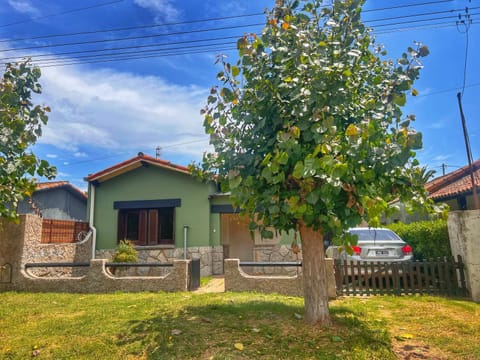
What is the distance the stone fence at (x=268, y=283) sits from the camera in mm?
7266

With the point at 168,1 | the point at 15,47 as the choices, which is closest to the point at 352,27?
the point at 168,1

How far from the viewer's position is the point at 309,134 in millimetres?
4125

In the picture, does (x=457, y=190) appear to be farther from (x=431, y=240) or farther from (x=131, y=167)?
(x=131, y=167)

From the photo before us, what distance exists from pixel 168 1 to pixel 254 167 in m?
8.40

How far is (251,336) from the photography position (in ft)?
15.3

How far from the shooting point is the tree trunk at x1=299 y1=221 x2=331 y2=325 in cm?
501

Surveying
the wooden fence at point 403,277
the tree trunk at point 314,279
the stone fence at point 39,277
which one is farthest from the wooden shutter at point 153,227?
the tree trunk at point 314,279

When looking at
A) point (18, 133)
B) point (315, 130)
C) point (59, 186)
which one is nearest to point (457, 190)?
point (315, 130)

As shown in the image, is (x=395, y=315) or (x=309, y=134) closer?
(x=309, y=134)

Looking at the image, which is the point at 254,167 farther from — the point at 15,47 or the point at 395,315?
the point at 15,47

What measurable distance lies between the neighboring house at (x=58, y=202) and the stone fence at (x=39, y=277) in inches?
321

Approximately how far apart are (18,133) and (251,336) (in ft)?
16.1

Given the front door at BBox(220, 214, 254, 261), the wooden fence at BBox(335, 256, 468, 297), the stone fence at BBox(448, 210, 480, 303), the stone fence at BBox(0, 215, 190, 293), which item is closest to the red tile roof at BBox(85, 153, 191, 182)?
the stone fence at BBox(0, 215, 190, 293)

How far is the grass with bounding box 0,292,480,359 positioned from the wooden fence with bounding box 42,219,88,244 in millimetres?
4159
